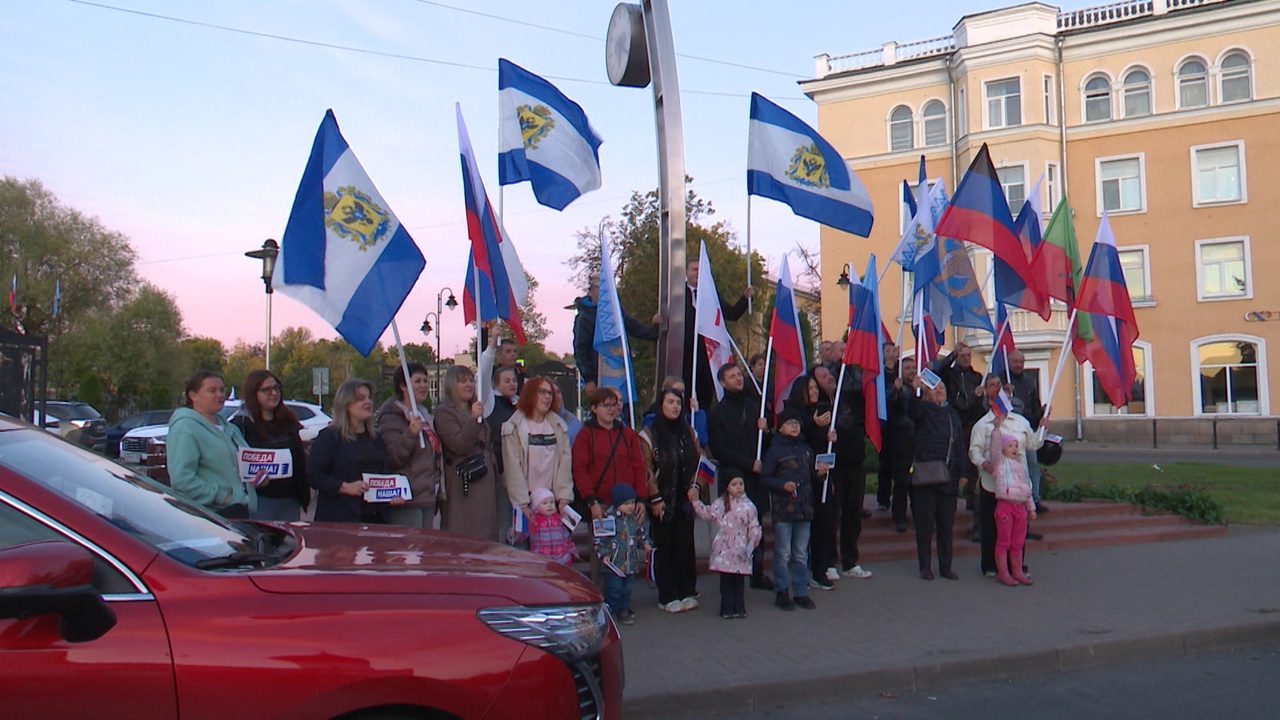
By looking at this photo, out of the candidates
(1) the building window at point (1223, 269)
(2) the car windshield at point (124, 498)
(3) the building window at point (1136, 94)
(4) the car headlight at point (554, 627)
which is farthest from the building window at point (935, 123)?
(2) the car windshield at point (124, 498)

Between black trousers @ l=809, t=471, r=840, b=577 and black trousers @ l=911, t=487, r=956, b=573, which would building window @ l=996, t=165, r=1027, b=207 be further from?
black trousers @ l=809, t=471, r=840, b=577

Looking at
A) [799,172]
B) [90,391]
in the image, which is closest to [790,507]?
[799,172]

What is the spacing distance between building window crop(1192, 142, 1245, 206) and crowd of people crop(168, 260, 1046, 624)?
29254mm

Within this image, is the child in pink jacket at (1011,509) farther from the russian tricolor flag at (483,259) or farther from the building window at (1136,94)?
the building window at (1136,94)

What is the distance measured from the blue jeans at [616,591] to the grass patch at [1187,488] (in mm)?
7866

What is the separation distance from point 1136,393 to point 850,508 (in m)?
29.5

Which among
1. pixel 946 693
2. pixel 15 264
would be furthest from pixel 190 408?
pixel 15 264

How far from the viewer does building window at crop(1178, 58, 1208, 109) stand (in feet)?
111

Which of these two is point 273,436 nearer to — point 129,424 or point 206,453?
point 206,453

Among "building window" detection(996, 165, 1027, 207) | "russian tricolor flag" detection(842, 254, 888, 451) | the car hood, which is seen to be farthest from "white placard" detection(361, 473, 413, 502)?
"building window" detection(996, 165, 1027, 207)

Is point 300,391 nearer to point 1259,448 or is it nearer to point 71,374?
point 71,374

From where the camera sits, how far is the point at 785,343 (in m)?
9.08

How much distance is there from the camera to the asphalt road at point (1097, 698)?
5656 mm

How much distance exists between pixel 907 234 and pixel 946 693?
18.4 feet
